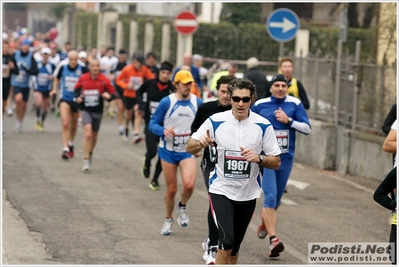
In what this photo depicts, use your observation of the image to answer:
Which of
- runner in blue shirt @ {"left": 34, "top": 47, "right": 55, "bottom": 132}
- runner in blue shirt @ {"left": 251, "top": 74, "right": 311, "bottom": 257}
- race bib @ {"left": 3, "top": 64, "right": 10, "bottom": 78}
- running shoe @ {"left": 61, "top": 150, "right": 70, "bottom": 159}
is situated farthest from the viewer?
runner in blue shirt @ {"left": 34, "top": 47, "right": 55, "bottom": 132}

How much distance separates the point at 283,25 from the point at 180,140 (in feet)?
33.3

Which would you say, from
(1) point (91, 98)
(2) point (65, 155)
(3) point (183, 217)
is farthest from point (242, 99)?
(2) point (65, 155)

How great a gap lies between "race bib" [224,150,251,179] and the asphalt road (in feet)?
5.15

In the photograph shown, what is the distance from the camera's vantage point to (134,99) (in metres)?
20.6

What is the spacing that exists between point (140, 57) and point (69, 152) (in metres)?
3.18

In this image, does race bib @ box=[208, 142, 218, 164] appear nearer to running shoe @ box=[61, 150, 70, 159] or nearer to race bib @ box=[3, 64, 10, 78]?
running shoe @ box=[61, 150, 70, 159]

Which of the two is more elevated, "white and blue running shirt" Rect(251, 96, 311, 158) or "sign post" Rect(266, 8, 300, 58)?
"sign post" Rect(266, 8, 300, 58)

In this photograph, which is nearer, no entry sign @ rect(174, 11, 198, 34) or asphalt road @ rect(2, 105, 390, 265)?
asphalt road @ rect(2, 105, 390, 265)

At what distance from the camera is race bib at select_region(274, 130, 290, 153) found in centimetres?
1040

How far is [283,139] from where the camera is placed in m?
10.4

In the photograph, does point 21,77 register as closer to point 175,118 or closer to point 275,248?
point 175,118

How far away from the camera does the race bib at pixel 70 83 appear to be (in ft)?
56.6

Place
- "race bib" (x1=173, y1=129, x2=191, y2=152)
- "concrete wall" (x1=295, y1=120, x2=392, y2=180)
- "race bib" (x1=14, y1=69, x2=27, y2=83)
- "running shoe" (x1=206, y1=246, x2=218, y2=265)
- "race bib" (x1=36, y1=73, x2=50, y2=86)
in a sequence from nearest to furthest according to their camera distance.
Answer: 1. "running shoe" (x1=206, y1=246, x2=218, y2=265)
2. "race bib" (x1=173, y1=129, x2=191, y2=152)
3. "concrete wall" (x1=295, y1=120, x2=392, y2=180)
4. "race bib" (x1=14, y1=69, x2=27, y2=83)
5. "race bib" (x1=36, y1=73, x2=50, y2=86)

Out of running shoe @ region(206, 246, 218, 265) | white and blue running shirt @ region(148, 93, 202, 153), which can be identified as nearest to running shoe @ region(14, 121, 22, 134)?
white and blue running shirt @ region(148, 93, 202, 153)
